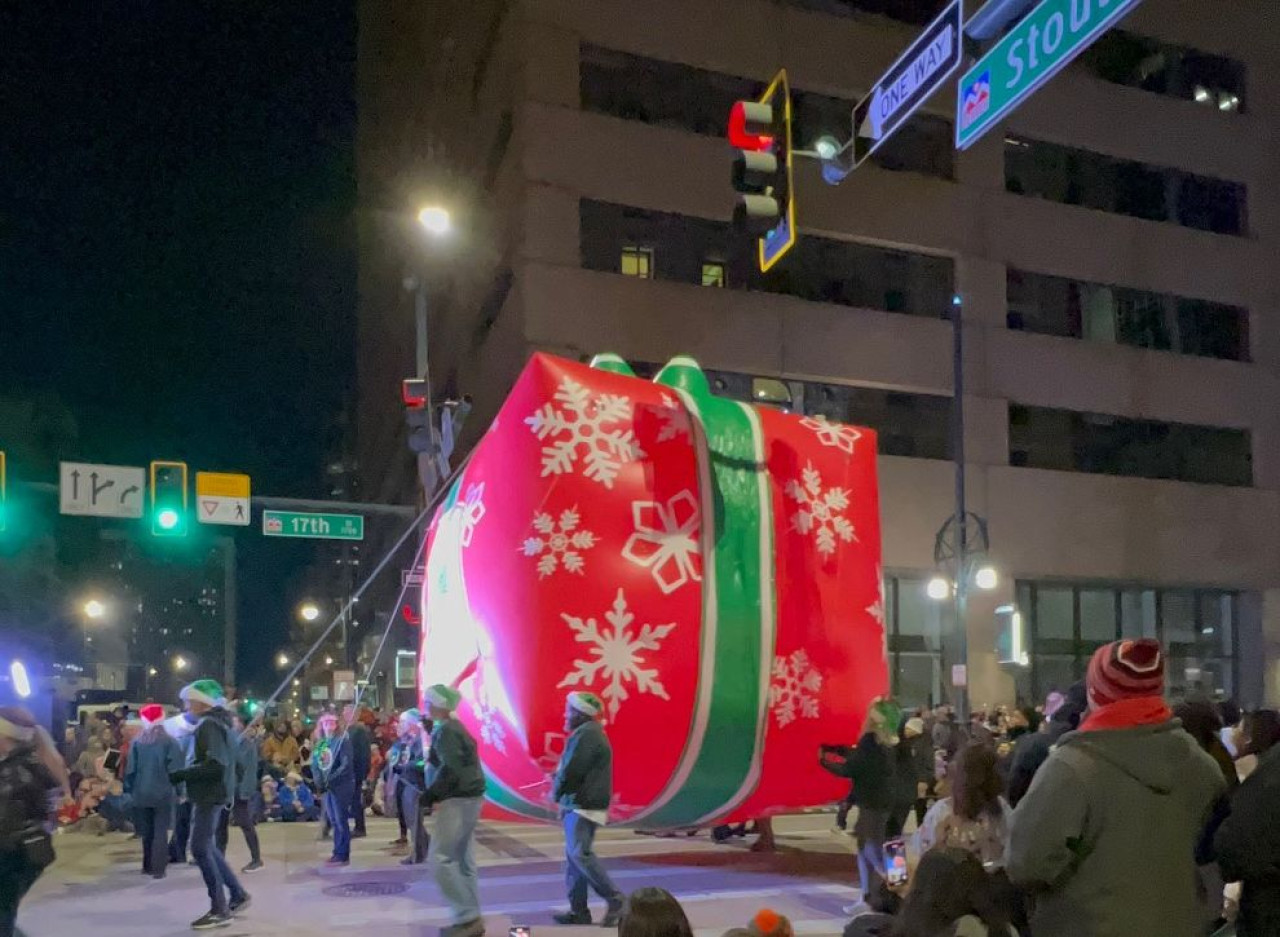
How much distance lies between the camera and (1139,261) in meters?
27.4

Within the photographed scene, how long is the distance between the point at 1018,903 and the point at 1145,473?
84.2 ft

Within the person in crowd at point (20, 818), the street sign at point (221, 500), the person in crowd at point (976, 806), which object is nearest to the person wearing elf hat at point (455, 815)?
the person in crowd at point (20, 818)

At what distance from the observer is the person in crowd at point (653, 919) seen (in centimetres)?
362

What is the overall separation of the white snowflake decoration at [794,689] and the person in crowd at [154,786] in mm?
6073

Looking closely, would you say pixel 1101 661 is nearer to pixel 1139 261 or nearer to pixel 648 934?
pixel 648 934

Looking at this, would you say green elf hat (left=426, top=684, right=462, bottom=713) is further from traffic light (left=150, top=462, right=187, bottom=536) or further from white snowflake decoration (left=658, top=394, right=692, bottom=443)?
traffic light (left=150, top=462, right=187, bottom=536)

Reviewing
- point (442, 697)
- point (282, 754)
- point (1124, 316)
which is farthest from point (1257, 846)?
point (1124, 316)

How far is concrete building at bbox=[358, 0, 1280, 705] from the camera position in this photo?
22.6 m

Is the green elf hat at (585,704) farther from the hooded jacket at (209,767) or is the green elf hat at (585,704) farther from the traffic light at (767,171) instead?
the traffic light at (767,171)

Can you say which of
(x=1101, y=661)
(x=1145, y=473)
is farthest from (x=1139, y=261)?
(x=1101, y=661)

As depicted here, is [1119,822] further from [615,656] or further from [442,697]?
[442,697]

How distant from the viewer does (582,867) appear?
8266 millimetres

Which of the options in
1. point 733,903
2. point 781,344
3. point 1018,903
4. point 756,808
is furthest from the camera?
point 781,344

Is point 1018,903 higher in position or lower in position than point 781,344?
lower
